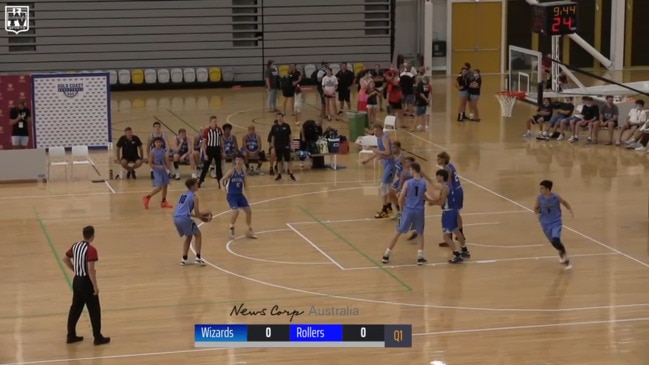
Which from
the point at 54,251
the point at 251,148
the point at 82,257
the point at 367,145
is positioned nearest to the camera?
the point at 82,257

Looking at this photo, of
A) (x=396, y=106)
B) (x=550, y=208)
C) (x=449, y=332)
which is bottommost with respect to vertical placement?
(x=449, y=332)

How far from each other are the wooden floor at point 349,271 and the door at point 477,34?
19.2 meters

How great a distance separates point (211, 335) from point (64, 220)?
8.52 m

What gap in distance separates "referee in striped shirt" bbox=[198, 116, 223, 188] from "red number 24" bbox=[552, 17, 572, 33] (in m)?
9.90

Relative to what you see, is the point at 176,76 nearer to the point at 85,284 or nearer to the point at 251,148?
the point at 251,148

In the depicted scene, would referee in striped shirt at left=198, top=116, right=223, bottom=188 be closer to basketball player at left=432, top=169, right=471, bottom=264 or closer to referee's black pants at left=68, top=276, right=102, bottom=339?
basketball player at left=432, top=169, right=471, bottom=264

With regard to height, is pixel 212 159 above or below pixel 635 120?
below

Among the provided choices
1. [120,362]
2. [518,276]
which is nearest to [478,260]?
[518,276]

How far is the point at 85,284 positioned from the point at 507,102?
22974mm

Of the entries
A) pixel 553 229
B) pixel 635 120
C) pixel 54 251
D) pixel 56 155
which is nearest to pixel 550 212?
pixel 553 229

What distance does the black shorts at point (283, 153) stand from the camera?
1092 inches

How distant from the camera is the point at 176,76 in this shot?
149 ft

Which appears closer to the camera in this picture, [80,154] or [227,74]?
[80,154]
